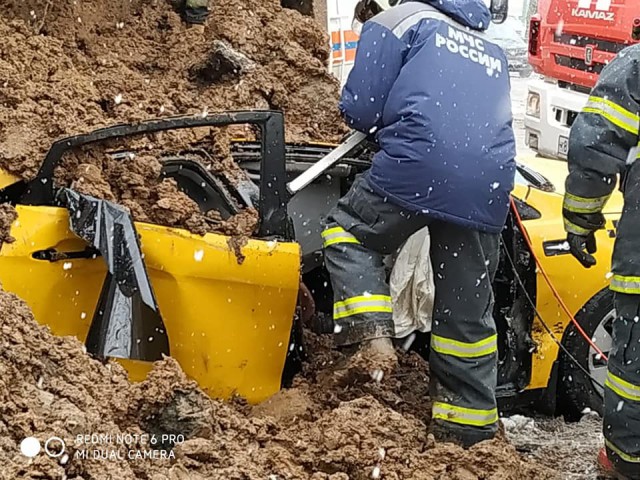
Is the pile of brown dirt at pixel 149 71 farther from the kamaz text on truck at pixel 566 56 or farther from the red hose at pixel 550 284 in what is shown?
the kamaz text on truck at pixel 566 56

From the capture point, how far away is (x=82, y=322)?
359 cm

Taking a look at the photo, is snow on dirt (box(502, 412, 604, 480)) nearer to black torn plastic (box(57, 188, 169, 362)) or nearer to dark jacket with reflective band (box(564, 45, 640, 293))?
dark jacket with reflective band (box(564, 45, 640, 293))

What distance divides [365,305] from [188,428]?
826mm

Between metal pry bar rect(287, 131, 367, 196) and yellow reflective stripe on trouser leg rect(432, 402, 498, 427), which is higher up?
metal pry bar rect(287, 131, 367, 196)

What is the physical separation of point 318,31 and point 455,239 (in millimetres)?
2725

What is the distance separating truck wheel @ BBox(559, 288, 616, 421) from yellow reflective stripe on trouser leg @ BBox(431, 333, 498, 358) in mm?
802

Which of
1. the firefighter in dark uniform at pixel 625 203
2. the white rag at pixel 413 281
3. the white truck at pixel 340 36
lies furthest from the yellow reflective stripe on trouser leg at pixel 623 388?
the white truck at pixel 340 36

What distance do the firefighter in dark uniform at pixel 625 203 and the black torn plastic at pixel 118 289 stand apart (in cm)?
167

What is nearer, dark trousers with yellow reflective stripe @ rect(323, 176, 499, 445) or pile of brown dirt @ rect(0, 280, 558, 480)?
pile of brown dirt @ rect(0, 280, 558, 480)

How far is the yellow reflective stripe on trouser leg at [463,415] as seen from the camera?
12.2ft

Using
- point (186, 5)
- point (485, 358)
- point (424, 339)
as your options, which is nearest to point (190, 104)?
point (186, 5)

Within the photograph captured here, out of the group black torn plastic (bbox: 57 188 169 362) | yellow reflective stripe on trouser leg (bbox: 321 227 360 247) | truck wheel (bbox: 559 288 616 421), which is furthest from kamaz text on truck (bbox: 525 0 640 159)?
black torn plastic (bbox: 57 188 169 362)

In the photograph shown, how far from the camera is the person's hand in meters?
3.88

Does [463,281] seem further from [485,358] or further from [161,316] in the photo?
[161,316]
